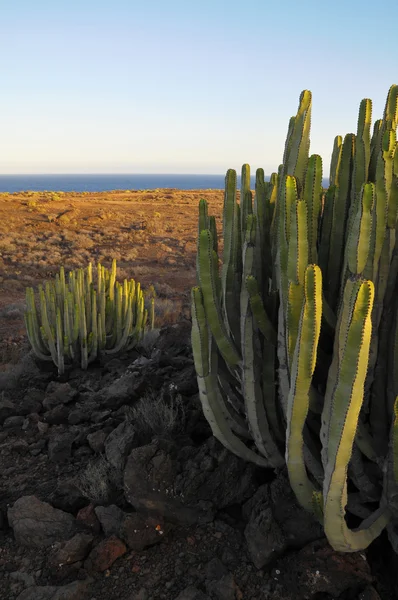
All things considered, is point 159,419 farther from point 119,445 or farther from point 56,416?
point 56,416

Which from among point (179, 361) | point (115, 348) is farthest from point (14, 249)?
point (179, 361)

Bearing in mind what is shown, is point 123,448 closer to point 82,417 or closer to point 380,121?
point 82,417

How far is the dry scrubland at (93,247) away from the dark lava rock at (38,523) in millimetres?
4015

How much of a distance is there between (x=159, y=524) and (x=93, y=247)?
17850 millimetres

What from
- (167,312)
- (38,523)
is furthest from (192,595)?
(167,312)

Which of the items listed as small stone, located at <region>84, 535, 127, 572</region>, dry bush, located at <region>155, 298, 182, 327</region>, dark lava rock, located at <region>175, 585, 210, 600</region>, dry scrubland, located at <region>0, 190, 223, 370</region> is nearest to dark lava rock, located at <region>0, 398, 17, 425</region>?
small stone, located at <region>84, 535, 127, 572</region>

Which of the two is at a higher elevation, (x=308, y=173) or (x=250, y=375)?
(x=308, y=173)

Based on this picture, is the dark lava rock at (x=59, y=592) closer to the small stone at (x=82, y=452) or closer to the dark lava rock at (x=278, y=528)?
the dark lava rock at (x=278, y=528)

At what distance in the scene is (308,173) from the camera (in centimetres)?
254

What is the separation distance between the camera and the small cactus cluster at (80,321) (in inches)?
226

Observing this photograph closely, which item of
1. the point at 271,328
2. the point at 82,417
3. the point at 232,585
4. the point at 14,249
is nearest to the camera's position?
the point at 232,585

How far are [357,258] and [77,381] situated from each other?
13.2 ft

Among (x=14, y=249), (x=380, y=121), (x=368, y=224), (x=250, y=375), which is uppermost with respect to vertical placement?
(x=380, y=121)

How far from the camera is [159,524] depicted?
111 inches
